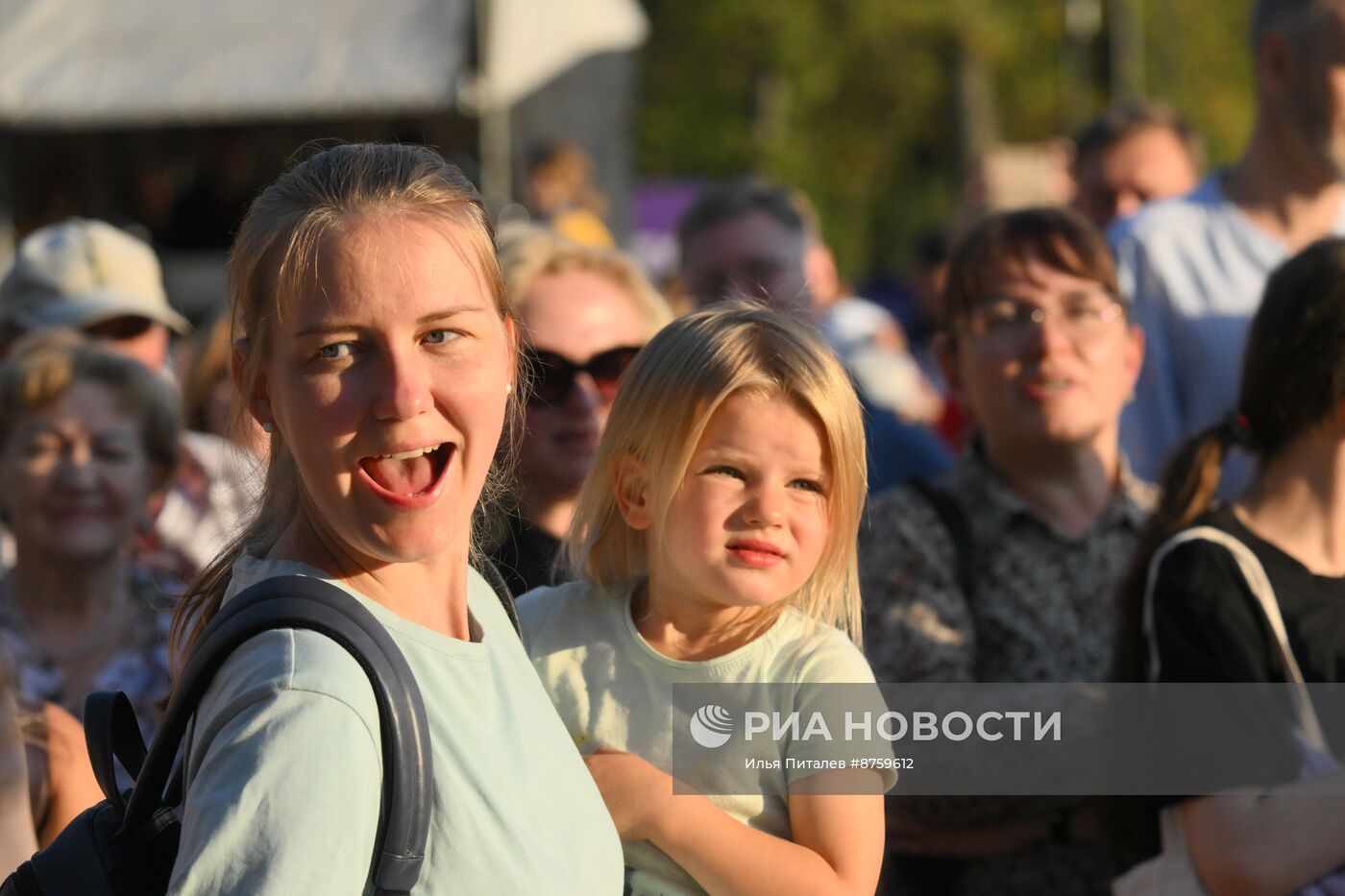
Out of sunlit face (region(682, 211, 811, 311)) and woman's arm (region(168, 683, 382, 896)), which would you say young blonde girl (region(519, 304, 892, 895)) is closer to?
woman's arm (region(168, 683, 382, 896))

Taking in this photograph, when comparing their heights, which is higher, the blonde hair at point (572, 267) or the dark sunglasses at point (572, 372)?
the blonde hair at point (572, 267)

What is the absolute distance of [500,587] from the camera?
2.08 m

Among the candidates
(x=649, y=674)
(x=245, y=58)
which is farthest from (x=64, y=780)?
(x=245, y=58)

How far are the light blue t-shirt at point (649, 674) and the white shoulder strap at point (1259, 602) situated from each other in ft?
2.66

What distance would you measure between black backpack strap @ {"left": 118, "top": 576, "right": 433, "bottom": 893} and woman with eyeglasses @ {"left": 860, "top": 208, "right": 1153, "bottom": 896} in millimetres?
1674

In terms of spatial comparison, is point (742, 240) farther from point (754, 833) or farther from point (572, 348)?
point (754, 833)

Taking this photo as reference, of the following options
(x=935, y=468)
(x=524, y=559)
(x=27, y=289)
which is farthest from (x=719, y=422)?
(x=27, y=289)

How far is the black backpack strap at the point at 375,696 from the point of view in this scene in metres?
1.44

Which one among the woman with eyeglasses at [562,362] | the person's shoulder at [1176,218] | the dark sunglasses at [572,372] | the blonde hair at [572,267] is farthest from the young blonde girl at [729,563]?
the person's shoulder at [1176,218]

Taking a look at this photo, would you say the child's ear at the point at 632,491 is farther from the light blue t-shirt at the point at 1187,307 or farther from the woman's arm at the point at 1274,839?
the light blue t-shirt at the point at 1187,307

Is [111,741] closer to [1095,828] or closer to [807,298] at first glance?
[807,298]

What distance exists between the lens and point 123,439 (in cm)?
382

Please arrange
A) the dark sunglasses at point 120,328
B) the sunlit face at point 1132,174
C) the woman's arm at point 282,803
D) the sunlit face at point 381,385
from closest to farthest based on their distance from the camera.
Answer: the woman's arm at point 282,803, the sunlit face at point 381,385, the dark sunglasses at point 120,328, the sunlit face at point 1132,174

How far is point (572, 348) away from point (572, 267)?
0.80ft
